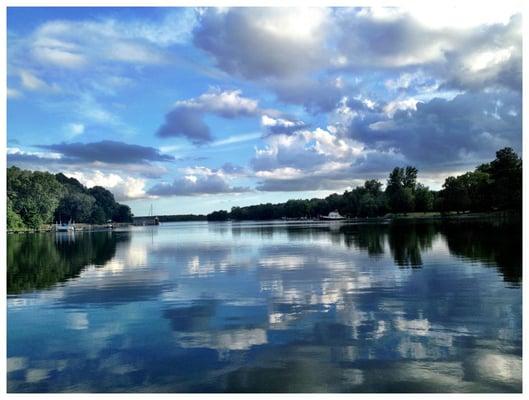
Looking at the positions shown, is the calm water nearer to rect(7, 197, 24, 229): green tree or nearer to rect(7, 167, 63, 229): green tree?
rect(7, 197, 24, 229): green tree

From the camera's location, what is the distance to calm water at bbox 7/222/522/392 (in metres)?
12.1

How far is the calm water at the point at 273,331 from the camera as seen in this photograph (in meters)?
12.1

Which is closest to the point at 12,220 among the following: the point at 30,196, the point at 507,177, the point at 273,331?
the point at 30,196

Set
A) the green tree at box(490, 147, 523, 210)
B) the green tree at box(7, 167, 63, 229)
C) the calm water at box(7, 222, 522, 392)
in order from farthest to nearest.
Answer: the green tree at box(7, 167, 63, 229) → the green tree at box(490, 147, 523, 210) → the calm water at box(7, 222, 522, 392)

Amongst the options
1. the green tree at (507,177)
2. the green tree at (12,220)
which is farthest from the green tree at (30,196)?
the green tree at (507,177)

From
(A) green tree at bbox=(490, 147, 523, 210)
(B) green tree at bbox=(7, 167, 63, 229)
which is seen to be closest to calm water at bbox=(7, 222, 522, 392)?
(A) green tree at bbox=(490, 147, 523, 210)

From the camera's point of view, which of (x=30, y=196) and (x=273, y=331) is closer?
(x=273, y=331)

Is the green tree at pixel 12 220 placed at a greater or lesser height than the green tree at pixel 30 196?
lesser

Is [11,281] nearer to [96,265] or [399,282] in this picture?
[96,265]

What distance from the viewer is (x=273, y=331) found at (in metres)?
16.4

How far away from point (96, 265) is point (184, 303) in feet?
66.0

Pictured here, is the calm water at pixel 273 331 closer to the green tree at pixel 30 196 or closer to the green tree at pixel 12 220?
the green tree at pixel 12 220

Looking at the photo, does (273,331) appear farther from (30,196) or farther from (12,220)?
(30,196)
